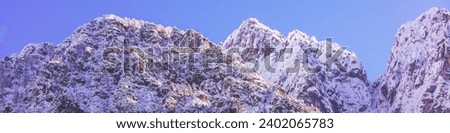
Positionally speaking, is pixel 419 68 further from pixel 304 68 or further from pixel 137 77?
pixel 137 77

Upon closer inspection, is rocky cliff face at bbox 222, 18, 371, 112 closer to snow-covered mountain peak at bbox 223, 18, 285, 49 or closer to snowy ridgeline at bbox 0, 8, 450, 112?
snow-covered mountain peak at bbox 223, 18, 285, 49

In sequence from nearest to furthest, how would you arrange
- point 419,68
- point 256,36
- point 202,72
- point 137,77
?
point 137,77 → point 202,72 → point 419,68 → point 256,36

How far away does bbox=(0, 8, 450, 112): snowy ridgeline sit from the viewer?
53.0 metres

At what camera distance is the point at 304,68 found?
8912cm

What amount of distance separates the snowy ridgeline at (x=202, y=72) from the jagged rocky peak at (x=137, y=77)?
90 millimetres

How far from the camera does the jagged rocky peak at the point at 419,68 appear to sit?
7062 cm

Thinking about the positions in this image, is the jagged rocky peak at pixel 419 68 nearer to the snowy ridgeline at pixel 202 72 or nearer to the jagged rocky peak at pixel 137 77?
the snowy ridgeline at pixel 202 72

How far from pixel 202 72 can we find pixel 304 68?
2847 centimetres

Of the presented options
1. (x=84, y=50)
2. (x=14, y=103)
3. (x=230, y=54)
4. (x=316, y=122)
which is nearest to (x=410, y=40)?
(x=230, y=54)

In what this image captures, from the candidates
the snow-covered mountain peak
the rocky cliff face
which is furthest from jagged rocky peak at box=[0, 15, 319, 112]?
the snow-covered mountain peak

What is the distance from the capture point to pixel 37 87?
56250 mm

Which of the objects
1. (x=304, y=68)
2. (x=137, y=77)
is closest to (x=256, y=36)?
(x=304, y=68)

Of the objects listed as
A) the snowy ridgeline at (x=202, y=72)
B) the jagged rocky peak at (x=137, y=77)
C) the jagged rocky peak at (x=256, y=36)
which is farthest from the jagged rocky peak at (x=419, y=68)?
the jagged rocky peak at (x=137, y=77)

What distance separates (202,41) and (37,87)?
1116 centimetres
